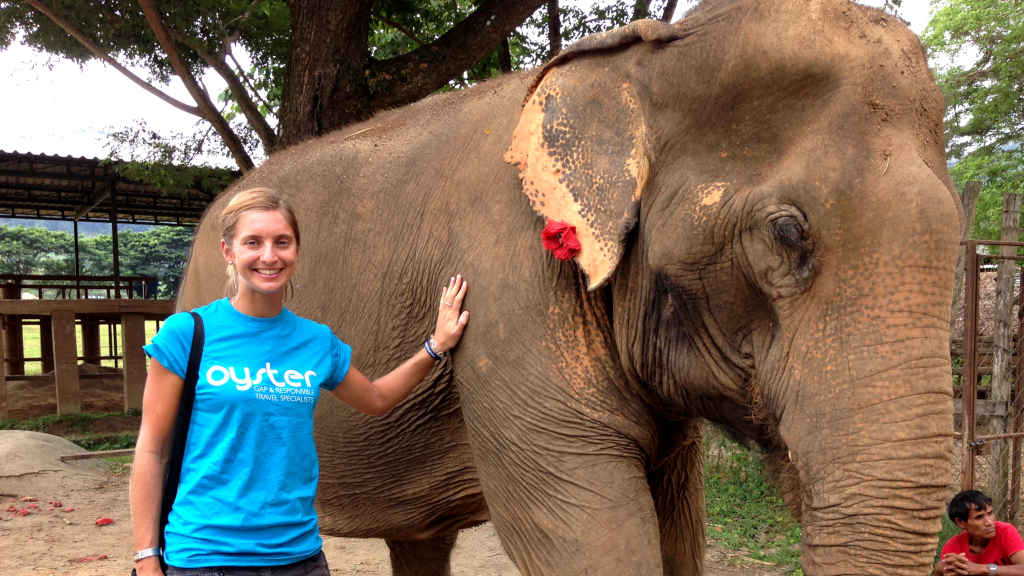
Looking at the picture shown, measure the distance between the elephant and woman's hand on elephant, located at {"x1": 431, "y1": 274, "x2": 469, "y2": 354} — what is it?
0.10ft

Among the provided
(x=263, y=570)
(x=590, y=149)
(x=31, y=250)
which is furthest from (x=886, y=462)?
(x=31, y=250)

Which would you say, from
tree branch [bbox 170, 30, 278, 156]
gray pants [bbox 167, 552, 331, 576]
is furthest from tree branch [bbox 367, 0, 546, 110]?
gray pants [bbox 167, 552, 331, 576]

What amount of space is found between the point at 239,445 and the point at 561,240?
0.89 metres

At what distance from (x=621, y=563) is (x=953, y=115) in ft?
62.7

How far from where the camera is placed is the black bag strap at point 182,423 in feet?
6.02

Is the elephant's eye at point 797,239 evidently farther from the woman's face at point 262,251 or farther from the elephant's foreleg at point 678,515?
the elephant's foreleg at point 678,515

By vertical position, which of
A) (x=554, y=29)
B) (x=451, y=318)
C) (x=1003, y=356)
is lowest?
(x=1003, y=356)

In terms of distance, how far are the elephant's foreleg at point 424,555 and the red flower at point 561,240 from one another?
211 cm

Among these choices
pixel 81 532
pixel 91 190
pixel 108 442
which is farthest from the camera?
pixel 91 190

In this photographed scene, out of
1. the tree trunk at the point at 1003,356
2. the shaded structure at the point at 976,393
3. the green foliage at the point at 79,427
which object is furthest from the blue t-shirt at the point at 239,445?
the green foliage at the point at 79,427

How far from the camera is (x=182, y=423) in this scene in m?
1.85

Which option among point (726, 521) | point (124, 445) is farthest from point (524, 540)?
point (124, 445)

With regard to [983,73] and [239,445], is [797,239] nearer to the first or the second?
[239,445]

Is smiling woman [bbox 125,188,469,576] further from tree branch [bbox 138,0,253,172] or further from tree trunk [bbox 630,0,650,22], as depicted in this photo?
tree trunk [bbox 630,0,650,22]
